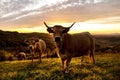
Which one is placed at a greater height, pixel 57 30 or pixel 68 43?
pixel 57 30

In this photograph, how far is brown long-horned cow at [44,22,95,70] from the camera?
14.5m

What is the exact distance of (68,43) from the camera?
15.8 metres

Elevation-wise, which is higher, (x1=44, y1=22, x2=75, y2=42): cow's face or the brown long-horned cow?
(x1=44, y1=22, x2=75, y2=42): cow's face

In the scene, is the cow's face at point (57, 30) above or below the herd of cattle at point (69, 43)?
above

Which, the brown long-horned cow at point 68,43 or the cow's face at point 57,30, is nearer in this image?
the cow's face at point 57,30

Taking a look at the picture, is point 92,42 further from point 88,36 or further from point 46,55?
point 46,55

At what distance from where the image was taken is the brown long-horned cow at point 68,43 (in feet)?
47.5

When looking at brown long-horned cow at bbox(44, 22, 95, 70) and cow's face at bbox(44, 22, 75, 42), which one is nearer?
cow's face at bbox(44, 22, 75, 42)

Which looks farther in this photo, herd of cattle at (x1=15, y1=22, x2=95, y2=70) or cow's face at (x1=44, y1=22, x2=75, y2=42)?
herd of cattle at (x1=15, y1=22, x2=95, y2=70)

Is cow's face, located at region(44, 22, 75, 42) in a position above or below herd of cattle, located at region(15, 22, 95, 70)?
above

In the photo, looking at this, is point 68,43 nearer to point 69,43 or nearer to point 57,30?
point 69,43

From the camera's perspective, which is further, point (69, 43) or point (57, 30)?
point (69, 43)

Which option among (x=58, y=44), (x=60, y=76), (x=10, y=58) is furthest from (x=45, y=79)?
(x=10, y=58)

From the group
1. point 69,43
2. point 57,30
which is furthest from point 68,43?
point 57,30
